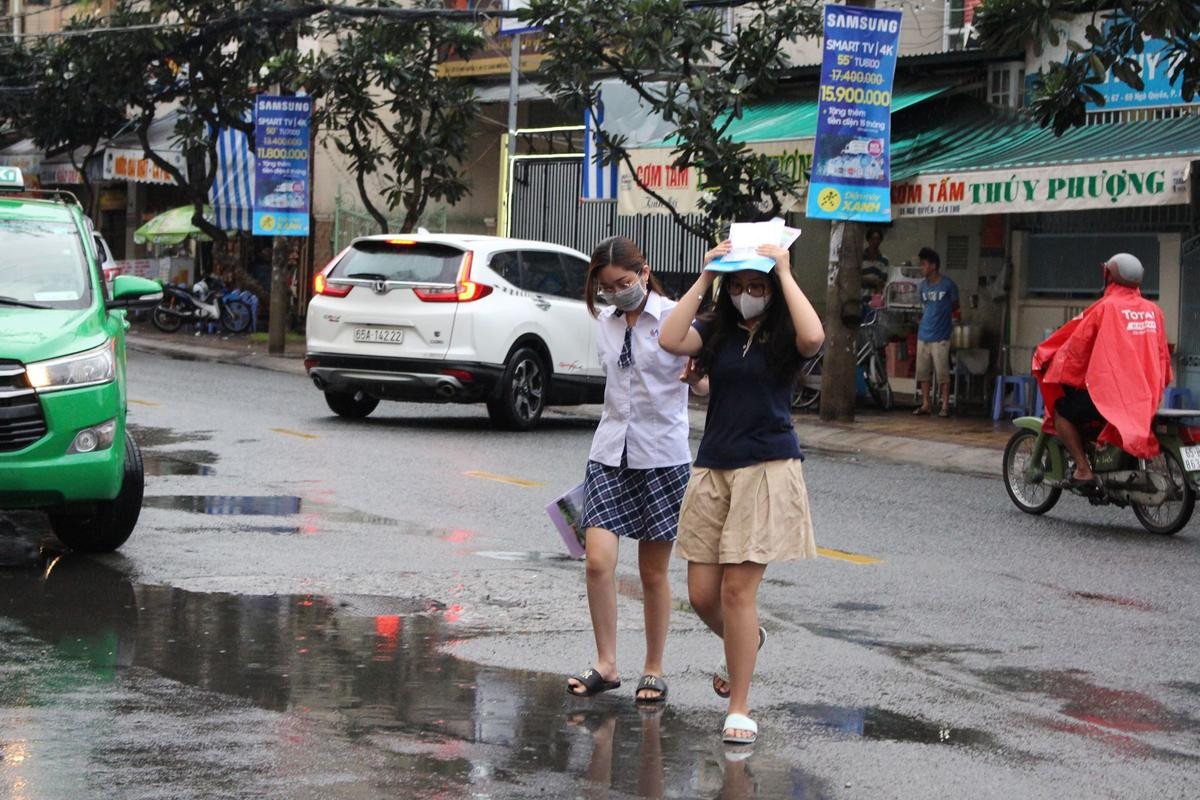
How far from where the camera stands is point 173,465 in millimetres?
13828

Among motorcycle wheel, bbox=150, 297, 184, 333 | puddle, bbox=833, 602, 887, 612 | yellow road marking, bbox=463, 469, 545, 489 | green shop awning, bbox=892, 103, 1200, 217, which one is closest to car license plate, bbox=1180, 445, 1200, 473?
puddle, bbox=833, 602, 887, 612

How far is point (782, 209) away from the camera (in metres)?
21.8

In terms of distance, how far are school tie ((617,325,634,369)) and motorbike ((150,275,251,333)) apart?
27760 mm

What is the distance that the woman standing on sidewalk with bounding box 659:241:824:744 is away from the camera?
6.19 meters

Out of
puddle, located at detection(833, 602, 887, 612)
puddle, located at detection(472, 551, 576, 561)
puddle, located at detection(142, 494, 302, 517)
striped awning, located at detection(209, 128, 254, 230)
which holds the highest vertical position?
striped awning, located at detection(209, 128, 254, 230)

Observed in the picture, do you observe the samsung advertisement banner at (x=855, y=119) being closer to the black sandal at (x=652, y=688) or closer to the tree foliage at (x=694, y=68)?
the tree foliage at (x=694, y=68)

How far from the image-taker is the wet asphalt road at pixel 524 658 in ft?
18.6

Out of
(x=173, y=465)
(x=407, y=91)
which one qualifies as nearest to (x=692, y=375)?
(x=173, y=465)

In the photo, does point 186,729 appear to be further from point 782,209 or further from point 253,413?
point 782,209

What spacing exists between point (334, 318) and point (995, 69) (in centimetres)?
876

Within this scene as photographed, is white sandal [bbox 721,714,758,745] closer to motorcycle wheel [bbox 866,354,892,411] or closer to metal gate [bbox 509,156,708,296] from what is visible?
motorcycle wheel [bbox 866,354,892,411]

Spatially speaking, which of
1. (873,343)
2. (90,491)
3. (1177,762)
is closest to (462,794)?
(1177,762)

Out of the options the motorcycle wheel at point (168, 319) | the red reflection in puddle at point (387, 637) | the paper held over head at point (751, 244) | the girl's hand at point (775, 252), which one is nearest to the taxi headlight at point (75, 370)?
the red reflection in puddle at point (387, 637)

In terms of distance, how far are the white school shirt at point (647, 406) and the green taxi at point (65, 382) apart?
3378 millimetres
